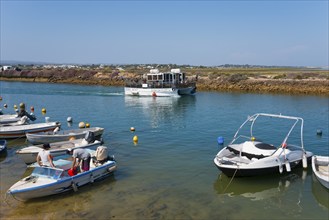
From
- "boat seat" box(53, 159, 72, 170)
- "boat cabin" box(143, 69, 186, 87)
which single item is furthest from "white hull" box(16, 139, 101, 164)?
"boat cabin" box(143, 69, 186, 87)

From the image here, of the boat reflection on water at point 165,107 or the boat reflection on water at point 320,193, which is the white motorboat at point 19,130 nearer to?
the boat reflection on water at point 165,107

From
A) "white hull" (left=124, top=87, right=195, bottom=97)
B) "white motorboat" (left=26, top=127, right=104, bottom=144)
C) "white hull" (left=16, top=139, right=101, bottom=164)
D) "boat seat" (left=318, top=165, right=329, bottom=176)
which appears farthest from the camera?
"white hull" (left=124, top=87, right=195, bottom=97)

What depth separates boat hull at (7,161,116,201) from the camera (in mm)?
13891

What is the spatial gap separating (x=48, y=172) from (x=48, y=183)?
759 mm

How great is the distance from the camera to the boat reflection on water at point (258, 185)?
15656 mm

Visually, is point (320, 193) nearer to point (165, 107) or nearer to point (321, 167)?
point (321, 167)

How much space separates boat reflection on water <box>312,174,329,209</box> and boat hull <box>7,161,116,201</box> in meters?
10.8

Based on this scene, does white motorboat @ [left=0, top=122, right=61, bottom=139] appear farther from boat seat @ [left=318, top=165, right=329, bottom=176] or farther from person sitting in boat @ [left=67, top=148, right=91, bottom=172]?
boat seat @ [left=318, top=165, right=329, bottom=176]

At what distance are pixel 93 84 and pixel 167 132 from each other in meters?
67.5

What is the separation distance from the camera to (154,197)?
15.1m

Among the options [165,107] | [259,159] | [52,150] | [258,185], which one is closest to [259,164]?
[259,159]

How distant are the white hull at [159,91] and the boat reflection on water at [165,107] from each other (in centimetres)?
137

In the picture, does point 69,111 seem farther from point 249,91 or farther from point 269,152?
point 249,91

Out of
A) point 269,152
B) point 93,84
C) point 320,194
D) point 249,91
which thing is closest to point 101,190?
point 269,152
